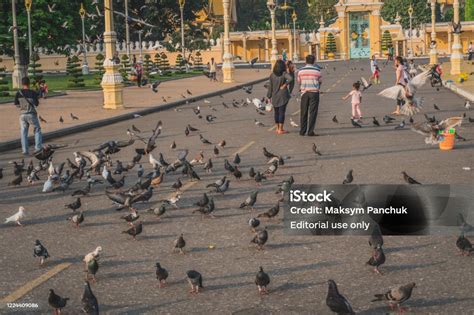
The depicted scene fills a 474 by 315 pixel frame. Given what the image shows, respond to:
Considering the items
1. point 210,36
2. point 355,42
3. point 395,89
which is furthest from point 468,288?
point 355,42

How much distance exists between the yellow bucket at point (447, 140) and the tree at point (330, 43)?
100986 mm

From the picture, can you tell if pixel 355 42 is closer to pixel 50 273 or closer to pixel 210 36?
pixel 210 36

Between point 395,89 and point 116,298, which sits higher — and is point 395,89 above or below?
above

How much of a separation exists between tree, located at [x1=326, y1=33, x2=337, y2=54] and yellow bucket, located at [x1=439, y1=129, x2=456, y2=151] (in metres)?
101

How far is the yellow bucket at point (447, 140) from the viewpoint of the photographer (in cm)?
1594

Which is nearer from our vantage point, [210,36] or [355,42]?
[210,36]

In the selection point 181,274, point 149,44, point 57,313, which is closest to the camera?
point 57,313

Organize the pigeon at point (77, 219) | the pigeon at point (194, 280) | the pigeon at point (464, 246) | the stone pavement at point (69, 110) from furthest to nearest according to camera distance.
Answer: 1. the stone pavement at point (69, 110)
2. the pigeon at point (77, 219)
3. the pigeon at point (464, 246)
4. the pigeon at point (194, 280)

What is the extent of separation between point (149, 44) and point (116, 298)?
95425 millimetres

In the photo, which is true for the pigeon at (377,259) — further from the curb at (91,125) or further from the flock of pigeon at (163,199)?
the curb at (91,125)

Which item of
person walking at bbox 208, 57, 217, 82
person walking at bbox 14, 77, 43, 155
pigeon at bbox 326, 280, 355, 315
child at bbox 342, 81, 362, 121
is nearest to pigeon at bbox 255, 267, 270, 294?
pigeon at bbox 326, 280, 355, 315

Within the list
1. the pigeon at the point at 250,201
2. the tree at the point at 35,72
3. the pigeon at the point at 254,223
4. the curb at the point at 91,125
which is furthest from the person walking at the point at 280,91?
the tree at the point at 35,72

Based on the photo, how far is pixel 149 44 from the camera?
10050 centimetres

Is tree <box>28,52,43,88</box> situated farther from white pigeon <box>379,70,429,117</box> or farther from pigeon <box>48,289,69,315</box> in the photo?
pigeon <box>48,289,69,315</box>
